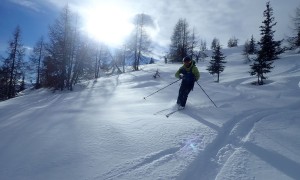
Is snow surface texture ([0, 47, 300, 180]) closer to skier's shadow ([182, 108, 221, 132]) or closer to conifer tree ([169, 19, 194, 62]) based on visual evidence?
skier's shadow ([182, 108, 221, 132])

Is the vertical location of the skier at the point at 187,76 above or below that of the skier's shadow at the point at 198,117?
above

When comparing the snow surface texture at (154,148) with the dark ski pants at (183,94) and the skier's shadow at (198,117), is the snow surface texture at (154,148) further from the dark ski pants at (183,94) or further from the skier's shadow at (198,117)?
the dark ski pants at (183,94)

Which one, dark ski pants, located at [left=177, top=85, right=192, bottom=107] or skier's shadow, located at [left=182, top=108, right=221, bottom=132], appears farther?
dark ski pants, located at [left=177, top=85, right=192, bottom=107]

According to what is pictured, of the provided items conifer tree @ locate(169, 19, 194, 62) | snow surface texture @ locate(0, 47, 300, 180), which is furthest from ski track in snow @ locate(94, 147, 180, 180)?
conifer tree @ locate(169, 19, 194, 62)

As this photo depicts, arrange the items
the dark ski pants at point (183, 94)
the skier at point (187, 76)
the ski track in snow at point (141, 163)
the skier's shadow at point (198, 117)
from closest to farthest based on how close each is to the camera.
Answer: the ski track in snow at point (141, 163), the skier's shadow at point (198, 117), the skier at point (187, 76), the dark ski pants at point (183, 94)

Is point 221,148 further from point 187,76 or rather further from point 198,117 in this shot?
point 187,76

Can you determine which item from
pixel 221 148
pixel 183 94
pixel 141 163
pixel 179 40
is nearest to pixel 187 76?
pixel 183 94

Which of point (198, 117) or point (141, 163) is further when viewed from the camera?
point (198, 117)

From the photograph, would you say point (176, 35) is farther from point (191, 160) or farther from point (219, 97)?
point (191, 160)

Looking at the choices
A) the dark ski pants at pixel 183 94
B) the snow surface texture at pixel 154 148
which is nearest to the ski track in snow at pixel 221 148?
the snow surface texture at pixel 154 148

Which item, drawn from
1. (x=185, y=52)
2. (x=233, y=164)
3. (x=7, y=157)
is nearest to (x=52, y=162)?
(x=7, y=157)

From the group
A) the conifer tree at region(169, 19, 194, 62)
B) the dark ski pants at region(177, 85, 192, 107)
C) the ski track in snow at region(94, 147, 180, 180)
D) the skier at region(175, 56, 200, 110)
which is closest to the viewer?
the ski track in snow at region(94, 147, 180, 180)

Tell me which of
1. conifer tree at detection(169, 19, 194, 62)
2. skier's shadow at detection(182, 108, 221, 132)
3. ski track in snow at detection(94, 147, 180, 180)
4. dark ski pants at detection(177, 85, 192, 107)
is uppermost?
conifer tree at detection(169, 19, 194, 62)

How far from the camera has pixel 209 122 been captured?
21.4 feet
